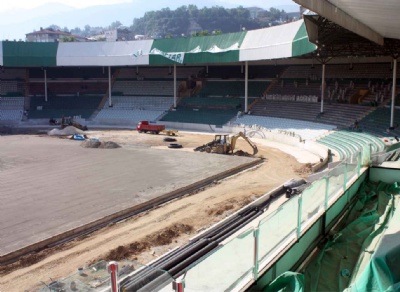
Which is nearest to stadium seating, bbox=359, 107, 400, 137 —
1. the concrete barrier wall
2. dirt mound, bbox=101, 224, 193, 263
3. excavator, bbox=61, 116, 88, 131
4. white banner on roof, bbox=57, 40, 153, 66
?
the concrete barrier wall

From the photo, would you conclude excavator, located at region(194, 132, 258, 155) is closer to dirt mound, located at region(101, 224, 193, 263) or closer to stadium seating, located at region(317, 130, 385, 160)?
stadium seating, located at region(317, 130, 385, 160)

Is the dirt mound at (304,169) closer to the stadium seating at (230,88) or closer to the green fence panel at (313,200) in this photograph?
the green fence panel at (313,200)

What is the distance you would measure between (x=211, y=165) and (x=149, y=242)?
12.8 m

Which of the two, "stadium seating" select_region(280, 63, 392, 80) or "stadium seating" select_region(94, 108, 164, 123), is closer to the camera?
"stadium seating" select_region(280, 63, 392, 80)

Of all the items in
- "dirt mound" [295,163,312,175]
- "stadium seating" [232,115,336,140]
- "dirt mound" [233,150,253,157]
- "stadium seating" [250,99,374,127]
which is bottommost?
"dirt mound" [295,163,312,175]

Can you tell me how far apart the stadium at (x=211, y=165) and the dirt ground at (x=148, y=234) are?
0.07 metres

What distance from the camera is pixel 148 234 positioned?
579 inches

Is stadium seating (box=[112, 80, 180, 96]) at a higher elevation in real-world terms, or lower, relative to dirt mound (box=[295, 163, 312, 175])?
higher

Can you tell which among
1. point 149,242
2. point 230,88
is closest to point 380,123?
point 230,88

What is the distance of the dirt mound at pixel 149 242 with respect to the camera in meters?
13.0

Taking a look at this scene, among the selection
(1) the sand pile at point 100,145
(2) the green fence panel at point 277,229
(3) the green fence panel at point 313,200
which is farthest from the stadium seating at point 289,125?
(2) the green fence panel at point 277,229

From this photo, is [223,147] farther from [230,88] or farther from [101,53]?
[101,53]

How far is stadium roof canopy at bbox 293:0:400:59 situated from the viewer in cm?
1435

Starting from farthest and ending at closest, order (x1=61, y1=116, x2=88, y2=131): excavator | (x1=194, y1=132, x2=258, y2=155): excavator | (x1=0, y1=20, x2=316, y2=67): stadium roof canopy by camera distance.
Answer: (x1=61, y1=116, x2=88, y2=131): excavator, (x1=0, y1=20, x2=316, y2=67): stadium roof canopy, (x1=194, y1=132, x2=258, y2=155): excavator
